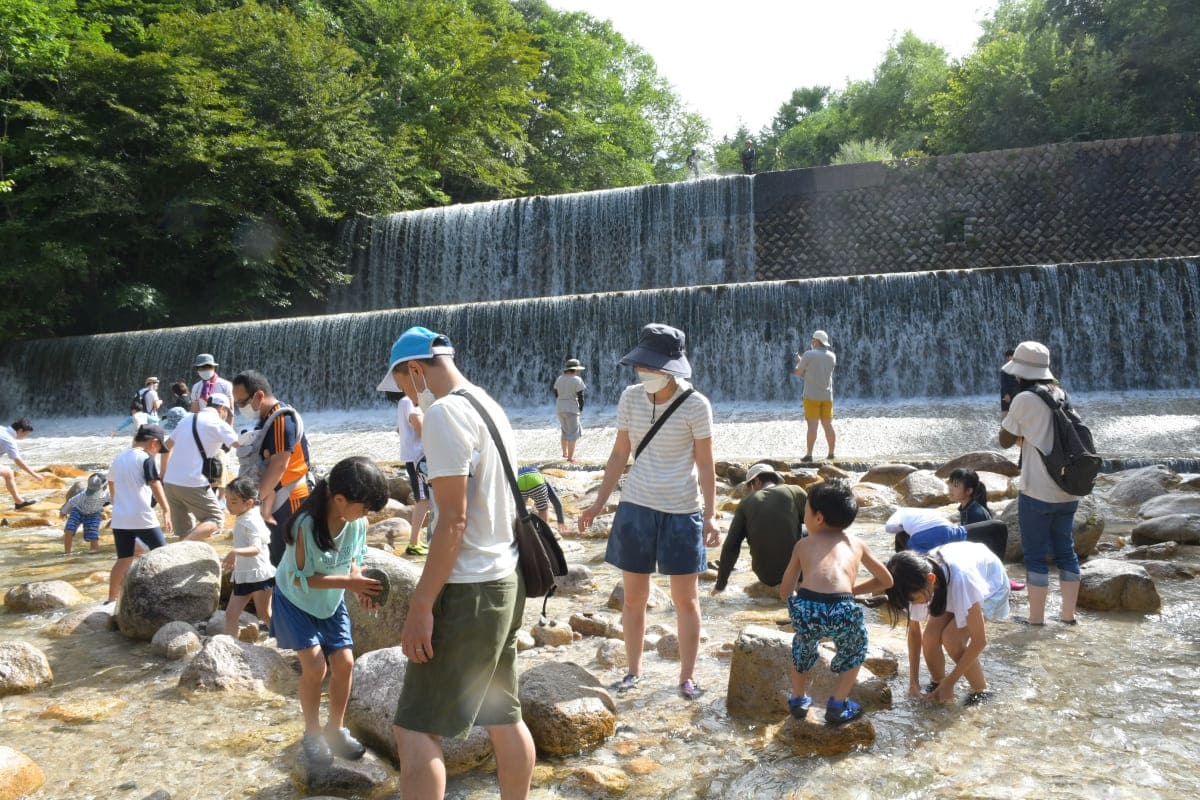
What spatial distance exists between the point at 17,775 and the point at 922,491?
306 inches

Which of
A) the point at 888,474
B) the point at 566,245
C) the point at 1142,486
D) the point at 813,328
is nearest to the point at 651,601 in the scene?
the point at 888,474

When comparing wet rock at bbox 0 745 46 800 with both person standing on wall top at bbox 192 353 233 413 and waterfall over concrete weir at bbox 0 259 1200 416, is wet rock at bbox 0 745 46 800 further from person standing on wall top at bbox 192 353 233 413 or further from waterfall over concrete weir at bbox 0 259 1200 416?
waterfall over concrete weir at bbox 0 259 1200 416

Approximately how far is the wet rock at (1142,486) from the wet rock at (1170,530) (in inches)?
57.9

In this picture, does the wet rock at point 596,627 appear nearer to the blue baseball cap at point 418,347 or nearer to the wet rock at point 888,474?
the blue baseball cap at point 418,347

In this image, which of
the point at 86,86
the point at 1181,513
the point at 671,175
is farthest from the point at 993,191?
the point at 671,175

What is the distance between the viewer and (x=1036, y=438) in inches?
187

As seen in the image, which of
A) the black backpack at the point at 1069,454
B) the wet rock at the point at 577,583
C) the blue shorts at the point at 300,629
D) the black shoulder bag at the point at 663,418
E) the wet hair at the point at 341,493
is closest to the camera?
the wet hair at the point at 341,493

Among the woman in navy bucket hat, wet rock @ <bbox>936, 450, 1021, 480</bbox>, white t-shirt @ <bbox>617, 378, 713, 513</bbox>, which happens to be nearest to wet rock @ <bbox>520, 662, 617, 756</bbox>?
the woman in navy bucket hat

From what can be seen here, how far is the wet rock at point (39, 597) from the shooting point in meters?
5.84

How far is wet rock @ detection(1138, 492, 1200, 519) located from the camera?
748cm

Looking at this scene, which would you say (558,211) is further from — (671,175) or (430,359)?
(671,175)

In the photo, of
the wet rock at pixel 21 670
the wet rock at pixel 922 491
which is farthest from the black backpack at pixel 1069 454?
the wet rock at pixel 21 670

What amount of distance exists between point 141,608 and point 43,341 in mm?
20538

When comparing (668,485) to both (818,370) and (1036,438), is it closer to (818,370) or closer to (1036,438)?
(1036,438)
